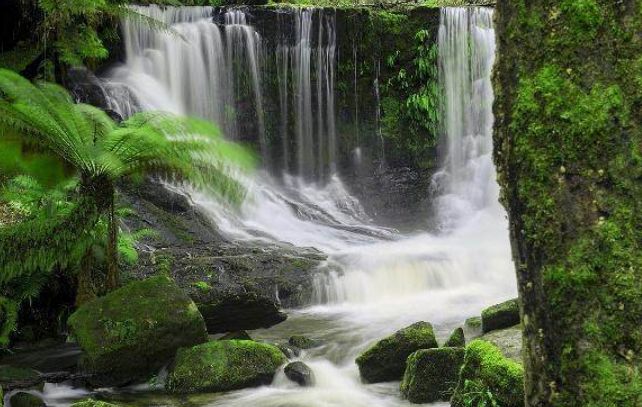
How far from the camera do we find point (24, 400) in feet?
17.6

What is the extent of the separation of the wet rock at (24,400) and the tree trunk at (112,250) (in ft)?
5.54

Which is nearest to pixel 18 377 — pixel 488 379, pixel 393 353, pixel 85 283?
pixel 85 283

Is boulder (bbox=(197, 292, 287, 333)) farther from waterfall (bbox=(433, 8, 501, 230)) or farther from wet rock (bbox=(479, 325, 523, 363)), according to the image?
waterfall (bbox=(433, 8, 501, 230))

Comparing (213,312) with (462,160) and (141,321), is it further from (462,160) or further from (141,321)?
(462,160)

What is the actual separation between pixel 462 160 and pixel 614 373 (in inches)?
638

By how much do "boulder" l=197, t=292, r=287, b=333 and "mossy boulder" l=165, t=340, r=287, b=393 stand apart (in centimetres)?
162

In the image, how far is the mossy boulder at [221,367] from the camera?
575cm

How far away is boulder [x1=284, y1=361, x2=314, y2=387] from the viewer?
5973mm

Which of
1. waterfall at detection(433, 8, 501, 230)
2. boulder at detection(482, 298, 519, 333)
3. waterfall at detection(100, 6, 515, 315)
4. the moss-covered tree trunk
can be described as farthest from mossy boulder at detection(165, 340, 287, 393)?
waterfall at detection(433, 8, 501, 230)

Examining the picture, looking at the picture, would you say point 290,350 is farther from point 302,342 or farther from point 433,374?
point 433,374

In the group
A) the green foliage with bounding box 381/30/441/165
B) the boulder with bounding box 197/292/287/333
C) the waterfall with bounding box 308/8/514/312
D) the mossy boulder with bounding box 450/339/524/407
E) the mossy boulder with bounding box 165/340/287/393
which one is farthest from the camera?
the green foliage with bounding box 381/30/441/165

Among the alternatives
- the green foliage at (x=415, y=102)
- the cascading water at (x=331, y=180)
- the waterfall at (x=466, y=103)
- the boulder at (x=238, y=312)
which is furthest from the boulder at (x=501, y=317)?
the green foliage at (x=415, y=102)

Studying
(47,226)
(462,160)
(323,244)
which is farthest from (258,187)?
(47,226)

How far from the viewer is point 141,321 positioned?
607cm
